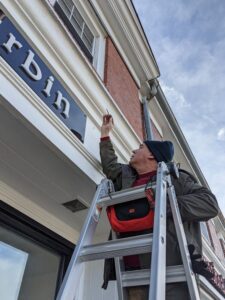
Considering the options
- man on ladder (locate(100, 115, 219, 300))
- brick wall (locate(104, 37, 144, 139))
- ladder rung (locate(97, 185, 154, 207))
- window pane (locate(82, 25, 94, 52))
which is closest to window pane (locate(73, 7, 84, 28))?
window pane (locate(82, 25, 94, 52))

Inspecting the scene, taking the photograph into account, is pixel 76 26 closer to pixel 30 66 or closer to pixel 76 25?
pixel 76 25

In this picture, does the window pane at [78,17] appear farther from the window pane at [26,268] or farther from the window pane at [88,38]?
the window pane at [26,268]

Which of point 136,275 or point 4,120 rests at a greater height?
point 4,120

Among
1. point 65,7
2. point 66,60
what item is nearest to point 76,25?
point 65,7

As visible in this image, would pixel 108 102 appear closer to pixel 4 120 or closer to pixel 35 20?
pixel 35 20

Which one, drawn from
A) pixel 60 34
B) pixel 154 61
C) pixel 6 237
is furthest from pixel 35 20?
pixel 154 61

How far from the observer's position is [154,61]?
18.7ft

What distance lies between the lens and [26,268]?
112 inches

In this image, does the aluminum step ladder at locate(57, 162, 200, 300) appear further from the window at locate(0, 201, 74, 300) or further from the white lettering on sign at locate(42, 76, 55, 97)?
the window at locate(0, 201, 74, 300)

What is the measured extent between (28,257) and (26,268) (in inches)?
4.2

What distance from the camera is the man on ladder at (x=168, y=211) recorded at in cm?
183

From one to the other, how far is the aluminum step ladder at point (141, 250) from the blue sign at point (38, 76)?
839 millimetres

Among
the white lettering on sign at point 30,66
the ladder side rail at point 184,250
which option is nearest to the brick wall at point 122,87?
the white lettering on sign at point 30,66

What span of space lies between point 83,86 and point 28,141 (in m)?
1.04
